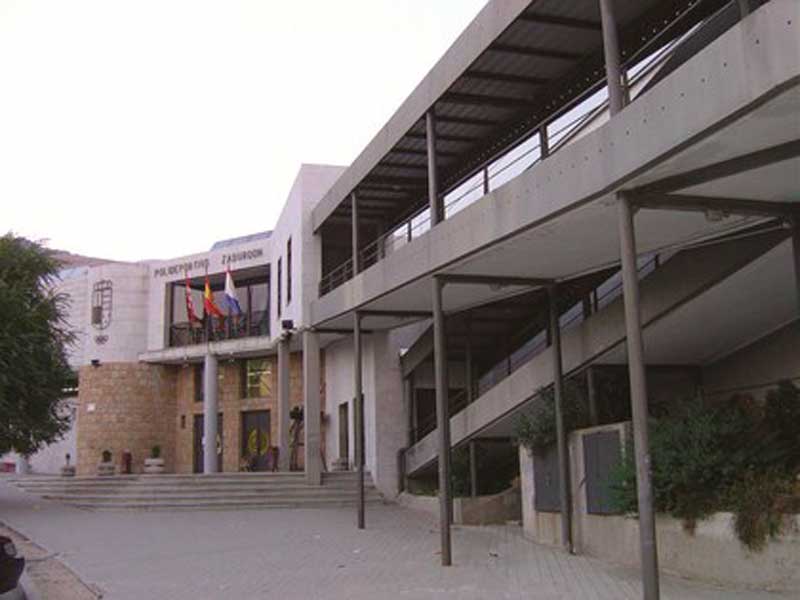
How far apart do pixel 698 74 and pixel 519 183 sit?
12.6 feet

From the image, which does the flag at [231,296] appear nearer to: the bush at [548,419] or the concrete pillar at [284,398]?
the concrete pillar at [284,398]

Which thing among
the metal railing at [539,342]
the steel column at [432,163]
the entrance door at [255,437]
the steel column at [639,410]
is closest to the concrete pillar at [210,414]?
the entrance door at [255,437]

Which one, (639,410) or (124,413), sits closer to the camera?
(639,410)

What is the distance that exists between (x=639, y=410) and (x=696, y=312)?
357 cm

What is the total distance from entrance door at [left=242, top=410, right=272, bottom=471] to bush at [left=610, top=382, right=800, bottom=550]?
20.0m

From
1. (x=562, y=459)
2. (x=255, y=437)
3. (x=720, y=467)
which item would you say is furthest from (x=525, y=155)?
(x=255, y=437)

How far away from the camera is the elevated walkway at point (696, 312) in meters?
11.0

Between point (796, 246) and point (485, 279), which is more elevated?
point (485, 279)


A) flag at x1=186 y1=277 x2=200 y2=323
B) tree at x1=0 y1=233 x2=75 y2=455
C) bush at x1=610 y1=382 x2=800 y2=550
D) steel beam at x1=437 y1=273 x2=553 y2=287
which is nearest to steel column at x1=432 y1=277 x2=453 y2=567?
steel beam at x1=437 y1=273 x2=553 y2=287

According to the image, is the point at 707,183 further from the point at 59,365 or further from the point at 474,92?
the point at 59,365

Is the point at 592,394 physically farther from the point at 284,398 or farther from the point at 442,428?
the point at 284,398

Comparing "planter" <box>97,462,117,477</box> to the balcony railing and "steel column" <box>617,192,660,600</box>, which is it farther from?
Result: "steel column" <box>617,192,660,600</box>

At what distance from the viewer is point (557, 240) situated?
11.5m

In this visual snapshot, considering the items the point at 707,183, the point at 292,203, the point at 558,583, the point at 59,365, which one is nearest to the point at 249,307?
the point at 292,203
